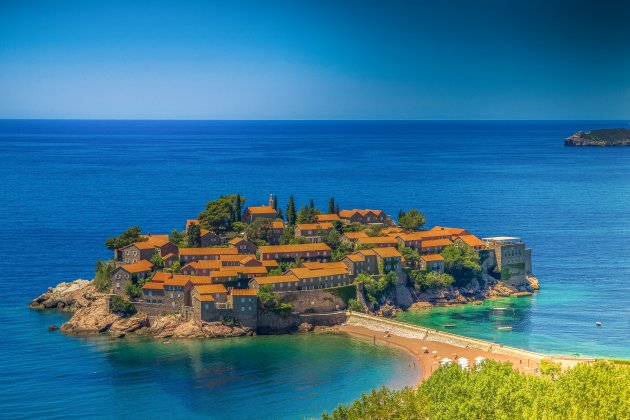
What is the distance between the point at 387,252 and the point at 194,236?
22.3m

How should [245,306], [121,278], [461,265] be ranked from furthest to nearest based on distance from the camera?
[461,265]
[121,278]
[245,306]

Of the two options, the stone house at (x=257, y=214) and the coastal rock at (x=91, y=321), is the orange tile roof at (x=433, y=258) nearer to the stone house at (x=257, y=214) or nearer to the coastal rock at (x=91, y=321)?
the stone house at (x=257, y=214)

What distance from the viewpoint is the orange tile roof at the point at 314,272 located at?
9262 cm

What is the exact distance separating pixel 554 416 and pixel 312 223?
58174mm

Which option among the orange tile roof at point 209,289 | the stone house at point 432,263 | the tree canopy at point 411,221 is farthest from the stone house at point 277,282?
the tree canopy at point 411,221

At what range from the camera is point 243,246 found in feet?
327

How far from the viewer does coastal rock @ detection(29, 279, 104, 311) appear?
9506 cm

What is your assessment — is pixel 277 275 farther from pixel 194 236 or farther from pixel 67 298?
pixel 67 298

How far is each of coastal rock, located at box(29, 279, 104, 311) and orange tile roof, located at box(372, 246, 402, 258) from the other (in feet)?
102

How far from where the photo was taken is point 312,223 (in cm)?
10856

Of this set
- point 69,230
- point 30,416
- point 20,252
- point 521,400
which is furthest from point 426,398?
point 69,230

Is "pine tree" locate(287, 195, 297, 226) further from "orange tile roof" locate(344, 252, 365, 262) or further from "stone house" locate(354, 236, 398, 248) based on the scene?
"orange tile roof" locate(344, 252, 365, 262)

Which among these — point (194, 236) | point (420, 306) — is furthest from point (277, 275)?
point (420, 306)

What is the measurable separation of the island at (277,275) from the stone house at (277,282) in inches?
5.0
